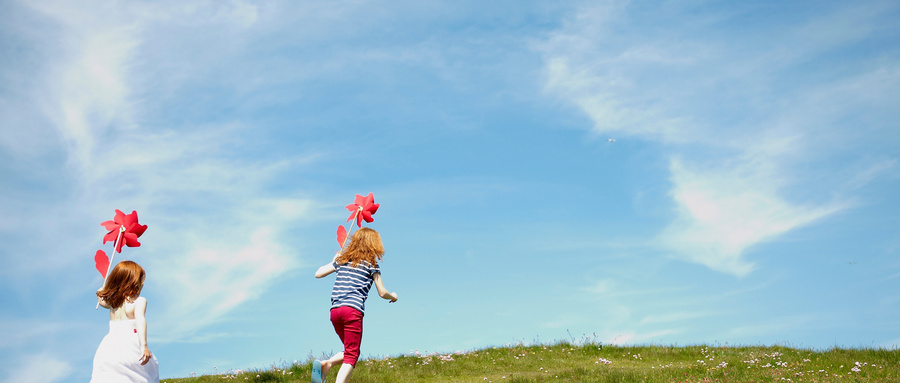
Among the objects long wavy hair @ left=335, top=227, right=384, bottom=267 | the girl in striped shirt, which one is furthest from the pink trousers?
long wavy hair @ left=335, top=227, right=384, bottom=267

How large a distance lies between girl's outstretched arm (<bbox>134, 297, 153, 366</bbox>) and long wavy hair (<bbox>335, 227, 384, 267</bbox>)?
274 centimetres

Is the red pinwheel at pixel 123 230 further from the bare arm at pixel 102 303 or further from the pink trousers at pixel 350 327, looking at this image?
the pink trousers at pixel 350 327

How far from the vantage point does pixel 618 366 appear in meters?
15.3

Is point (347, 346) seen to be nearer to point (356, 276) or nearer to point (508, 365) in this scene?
point (356, 276)

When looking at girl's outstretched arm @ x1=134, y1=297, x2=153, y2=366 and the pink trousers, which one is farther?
the pink trousers

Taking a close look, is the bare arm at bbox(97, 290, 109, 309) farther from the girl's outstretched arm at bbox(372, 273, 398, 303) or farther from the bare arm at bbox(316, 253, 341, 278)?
the girl's outstretched arm at bbox(372, 273, 398, 303)

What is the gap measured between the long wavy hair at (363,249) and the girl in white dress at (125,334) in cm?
280

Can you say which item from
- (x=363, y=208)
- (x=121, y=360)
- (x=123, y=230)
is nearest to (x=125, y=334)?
(x=121, y=360)

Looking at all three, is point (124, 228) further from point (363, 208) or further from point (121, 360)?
point (363, 208)

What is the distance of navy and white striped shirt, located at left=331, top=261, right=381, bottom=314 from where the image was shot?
984 centimetres

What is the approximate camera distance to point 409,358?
52.6 ft

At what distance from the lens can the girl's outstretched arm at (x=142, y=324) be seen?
8344 mm

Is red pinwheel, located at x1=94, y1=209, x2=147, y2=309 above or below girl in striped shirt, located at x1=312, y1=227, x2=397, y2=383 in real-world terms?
above

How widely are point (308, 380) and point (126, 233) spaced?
5.27 m
